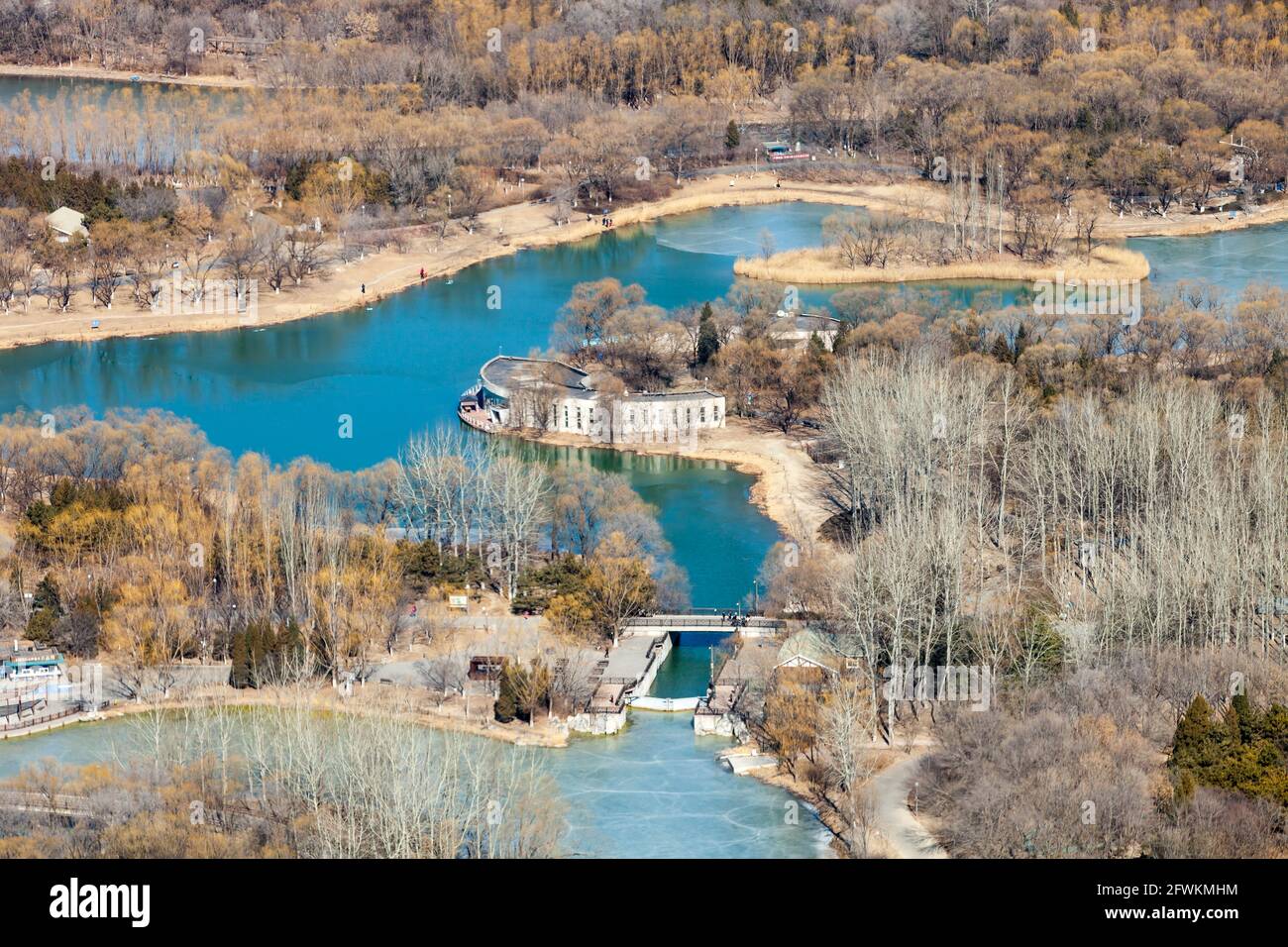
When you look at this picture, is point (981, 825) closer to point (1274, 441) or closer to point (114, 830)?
point (114, 830)

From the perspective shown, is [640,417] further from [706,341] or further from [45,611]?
[45,611]

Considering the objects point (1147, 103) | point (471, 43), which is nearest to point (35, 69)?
point (471, 43)

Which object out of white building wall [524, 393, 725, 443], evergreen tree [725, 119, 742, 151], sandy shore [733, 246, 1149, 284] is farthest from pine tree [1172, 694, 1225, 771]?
evergreen tree [725, 119, 742, 151]

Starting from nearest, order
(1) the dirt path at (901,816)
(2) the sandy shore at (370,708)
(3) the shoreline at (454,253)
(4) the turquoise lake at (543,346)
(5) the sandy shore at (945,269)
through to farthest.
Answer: (1) the dirt path at (901,816), (4) the turquoise lake at (543,346), (2) the sandy shore at (370,708), (3) the shoreline at (454,253), (5) the sandy shore at (945,269)

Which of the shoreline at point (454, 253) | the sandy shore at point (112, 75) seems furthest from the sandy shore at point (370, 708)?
the sandy shore at point (112, 75)

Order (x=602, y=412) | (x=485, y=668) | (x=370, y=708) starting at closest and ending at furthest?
1. (x=370, y=708)
2. (x=485, y=668)
3. (x=602, y=412)

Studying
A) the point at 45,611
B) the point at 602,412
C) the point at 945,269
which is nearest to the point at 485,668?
the point at 45,611

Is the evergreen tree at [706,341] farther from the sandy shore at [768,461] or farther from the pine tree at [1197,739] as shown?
the pine tree at [1197,739]
